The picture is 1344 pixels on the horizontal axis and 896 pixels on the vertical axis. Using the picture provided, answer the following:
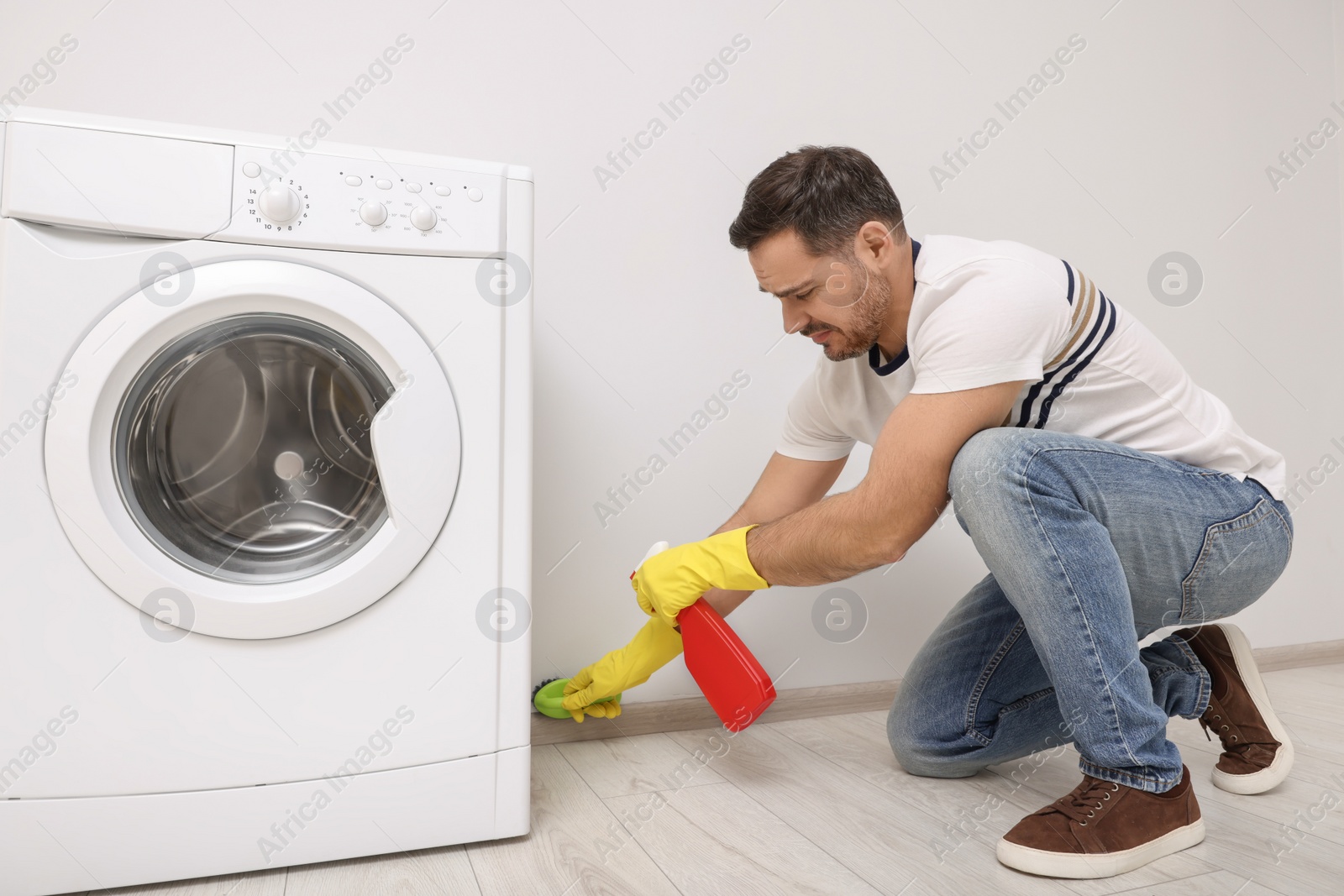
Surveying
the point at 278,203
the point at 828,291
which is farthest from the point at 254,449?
the point at 828,291

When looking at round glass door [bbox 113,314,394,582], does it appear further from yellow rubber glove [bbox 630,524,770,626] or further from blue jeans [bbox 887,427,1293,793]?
blue jeans [bbox 887,427,1293,793]

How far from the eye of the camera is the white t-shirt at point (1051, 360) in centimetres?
95

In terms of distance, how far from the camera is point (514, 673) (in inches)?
40.1

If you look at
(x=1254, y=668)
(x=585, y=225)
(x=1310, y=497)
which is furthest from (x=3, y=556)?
(x=1310, y=497)

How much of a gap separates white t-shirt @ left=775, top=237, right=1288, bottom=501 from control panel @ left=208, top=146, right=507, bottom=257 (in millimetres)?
541

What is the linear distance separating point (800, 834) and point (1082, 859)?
1.03 ft

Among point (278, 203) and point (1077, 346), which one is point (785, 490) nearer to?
point (1077, 346)

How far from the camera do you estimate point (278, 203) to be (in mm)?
929

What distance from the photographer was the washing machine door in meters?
0.88

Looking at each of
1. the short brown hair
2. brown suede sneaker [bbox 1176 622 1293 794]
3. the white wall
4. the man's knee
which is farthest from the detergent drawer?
brown suede sneaker [bbox 1176 622 1293 794]

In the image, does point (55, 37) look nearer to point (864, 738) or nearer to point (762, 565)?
point (762, 565)

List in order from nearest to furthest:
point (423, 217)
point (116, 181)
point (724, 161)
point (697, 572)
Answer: point (116, 181), point (423, 217), point (697, 572), point (724, 161)

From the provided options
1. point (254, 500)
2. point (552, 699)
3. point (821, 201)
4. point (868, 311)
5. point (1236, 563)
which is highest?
point (821, 201)

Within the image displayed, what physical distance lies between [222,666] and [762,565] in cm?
63
